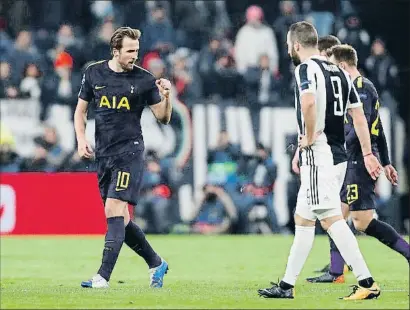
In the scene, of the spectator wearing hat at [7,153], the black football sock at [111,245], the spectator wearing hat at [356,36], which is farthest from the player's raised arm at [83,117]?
the spectator wearing hat at [356,36]

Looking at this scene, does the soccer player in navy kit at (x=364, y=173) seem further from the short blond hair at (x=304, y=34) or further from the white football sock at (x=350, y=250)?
the short blond hair at (x=304, y=34)

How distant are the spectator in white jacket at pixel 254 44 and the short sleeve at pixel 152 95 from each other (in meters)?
11.9

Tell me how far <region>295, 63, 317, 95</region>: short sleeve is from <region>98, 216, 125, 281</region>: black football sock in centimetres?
236

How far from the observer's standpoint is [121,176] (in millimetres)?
10711

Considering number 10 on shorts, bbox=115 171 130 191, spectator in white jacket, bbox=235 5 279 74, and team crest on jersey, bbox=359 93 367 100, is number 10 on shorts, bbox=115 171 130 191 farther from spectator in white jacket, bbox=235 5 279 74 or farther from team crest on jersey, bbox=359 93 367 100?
spectator in white jacket, bbox=235 5 279 74

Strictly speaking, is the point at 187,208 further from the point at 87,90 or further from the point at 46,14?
the point at 87,90

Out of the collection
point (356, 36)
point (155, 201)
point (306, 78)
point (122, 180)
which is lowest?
point (155, 201)

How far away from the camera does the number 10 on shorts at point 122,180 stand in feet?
35.0

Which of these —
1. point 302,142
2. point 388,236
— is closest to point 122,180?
point 302,142

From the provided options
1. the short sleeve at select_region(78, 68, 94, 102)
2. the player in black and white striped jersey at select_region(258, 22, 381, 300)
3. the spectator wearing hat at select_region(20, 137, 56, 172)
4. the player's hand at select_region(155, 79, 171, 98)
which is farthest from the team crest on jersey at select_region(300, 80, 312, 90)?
the spectator wearing hat at select_region(20, 137, 56, 172)

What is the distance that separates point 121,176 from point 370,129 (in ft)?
8.02

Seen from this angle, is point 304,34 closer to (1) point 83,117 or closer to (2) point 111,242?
(1) point 83,117

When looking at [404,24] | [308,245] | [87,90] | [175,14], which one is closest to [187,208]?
[175,14]

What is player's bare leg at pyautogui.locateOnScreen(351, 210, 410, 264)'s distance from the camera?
433 inches
